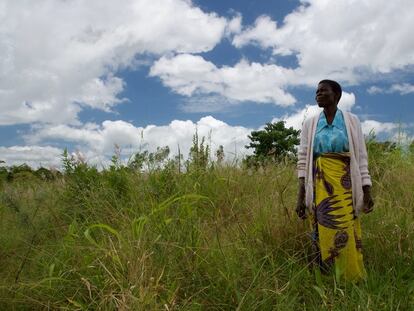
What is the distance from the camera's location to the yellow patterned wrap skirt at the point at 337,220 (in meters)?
3.50

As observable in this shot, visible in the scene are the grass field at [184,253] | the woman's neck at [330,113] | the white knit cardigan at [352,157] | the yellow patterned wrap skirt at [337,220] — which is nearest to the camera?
the grass field at [184,253]

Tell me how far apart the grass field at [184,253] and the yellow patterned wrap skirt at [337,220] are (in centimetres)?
15

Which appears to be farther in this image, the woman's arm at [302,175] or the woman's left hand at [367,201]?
the woman's arm at [302,175]

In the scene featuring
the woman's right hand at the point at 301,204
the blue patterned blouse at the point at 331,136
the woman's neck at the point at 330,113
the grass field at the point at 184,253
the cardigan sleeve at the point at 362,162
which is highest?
the woman's neck at the point at 330,113

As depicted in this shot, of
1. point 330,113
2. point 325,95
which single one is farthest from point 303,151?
point 325,95

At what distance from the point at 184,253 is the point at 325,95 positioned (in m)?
1.66

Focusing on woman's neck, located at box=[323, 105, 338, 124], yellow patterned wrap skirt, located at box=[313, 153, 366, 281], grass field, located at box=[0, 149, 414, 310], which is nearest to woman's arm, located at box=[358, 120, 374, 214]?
yellow patterned wrap skirt, located at box=[313, 153, 366, 281]

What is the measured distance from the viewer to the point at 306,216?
3.86m

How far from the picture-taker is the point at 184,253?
3115 mm

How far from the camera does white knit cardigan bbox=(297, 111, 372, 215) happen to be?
3.60 metres

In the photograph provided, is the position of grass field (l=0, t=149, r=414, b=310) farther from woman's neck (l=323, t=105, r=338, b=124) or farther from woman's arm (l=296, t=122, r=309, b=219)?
woman's neck (l=323, t=105, r=338, b=124)

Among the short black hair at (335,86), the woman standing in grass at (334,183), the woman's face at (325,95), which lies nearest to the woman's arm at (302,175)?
the woman standing in grass at (334,183)

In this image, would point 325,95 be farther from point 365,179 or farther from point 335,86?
point 365,179

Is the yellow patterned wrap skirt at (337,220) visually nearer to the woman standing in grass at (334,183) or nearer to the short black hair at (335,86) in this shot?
the woman standing in grass at (334,183)
